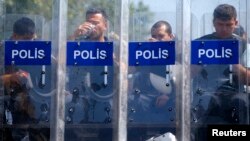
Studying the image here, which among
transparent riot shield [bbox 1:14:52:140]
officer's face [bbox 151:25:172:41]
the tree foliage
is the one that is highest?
the tree foliage

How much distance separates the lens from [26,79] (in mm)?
5137

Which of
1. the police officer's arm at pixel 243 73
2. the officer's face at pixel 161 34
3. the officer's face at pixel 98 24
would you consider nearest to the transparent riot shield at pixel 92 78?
the officer's face at pixel 98 24

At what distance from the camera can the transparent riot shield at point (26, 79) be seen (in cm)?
509

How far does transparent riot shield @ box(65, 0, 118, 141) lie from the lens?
5035mm

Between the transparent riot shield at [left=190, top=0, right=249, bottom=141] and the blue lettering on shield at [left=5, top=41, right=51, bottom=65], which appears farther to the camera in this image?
the blue lettering on shield at [left=5, top=41, right=51, bottom=65]

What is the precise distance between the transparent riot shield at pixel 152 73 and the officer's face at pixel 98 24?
0.57 feet

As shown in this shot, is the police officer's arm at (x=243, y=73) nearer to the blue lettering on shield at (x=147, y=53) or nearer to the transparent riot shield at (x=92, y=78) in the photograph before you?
the blue lettering on shield at (x=147, y=53)

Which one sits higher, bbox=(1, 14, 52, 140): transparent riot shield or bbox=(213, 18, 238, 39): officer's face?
bbox=(213, 18, 238, 39): officer's face

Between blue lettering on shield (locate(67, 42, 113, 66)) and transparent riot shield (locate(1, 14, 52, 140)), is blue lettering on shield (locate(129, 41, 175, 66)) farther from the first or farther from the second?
transparent riot shield (locate(1, 14, 52, 140))

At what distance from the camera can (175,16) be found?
500 centimetres

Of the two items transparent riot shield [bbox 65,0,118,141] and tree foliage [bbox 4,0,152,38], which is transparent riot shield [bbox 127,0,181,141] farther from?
transparent riot shield [bbox 65,0,118,141]

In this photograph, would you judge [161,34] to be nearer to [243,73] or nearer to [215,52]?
[215,52]

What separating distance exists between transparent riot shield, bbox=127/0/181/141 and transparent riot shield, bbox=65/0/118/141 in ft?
0.40

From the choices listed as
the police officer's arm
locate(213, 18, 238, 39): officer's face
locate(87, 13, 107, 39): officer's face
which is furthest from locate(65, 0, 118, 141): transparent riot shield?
the police officer's arm
